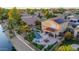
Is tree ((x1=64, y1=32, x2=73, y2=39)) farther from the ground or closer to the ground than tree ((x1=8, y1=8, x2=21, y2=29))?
closer to the ground

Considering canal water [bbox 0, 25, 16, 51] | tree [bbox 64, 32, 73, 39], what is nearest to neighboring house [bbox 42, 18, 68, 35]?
tree [bbox 64, 32, 73, 39]

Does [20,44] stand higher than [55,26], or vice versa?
[55,26]

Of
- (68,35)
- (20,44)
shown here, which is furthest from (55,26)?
(20,44)

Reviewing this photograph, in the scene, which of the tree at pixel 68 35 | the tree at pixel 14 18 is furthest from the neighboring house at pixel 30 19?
the tree at pixel 68 35

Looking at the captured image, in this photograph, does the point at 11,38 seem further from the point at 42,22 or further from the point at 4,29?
the point at 42,22

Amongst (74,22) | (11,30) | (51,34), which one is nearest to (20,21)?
(11,30)

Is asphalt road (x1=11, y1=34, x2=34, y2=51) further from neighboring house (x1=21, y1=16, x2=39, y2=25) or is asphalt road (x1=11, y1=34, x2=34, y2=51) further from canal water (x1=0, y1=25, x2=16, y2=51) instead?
neighboring house (x1=21, y1=16, x2=39, y2=25)

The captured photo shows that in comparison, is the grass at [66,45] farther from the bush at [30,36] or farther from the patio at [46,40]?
the bush at [30,36]

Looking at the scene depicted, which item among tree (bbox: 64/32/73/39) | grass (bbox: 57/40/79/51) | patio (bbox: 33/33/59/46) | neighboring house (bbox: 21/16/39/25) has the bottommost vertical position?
grass (bbox: 57/40/79/51)

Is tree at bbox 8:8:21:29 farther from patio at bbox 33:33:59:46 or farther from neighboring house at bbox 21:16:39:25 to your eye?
patio at bbox 33:33:59:46

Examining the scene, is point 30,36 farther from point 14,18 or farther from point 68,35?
point 68,35

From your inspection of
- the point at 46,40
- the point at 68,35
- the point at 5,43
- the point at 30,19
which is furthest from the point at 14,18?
the point at 68,35

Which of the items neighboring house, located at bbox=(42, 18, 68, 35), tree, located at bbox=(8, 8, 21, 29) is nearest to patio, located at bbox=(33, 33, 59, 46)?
neighboring house, located at bbox=(42, 18, 68, 35)
